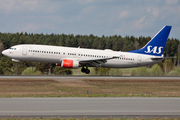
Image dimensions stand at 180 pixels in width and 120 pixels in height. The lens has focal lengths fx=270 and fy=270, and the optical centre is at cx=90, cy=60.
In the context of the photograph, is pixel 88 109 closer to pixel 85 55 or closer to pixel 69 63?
pixel 69 63

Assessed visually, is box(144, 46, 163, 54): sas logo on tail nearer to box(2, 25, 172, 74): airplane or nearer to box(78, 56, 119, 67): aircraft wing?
box(2, 25, 172, 74): airplane

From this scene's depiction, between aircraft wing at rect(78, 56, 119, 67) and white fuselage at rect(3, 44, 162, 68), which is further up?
white fuselage at rect(3, 44, 162, 68)

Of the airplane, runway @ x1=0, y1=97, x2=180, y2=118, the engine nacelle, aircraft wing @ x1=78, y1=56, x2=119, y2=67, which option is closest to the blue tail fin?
the airplane

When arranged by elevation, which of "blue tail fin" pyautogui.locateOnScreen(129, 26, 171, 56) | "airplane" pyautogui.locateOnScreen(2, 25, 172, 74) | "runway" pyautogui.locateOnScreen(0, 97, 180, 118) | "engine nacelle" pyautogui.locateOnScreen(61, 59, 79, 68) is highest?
"blue tail fin" pyautogui.locateOnScreen(129, 26, 171, 56)

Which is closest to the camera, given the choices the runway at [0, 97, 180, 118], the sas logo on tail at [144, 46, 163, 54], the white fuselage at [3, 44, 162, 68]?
the runway at [0, 97, 180, 118]

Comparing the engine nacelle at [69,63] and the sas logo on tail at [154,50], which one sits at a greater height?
the sas logo on tail at [154,50]

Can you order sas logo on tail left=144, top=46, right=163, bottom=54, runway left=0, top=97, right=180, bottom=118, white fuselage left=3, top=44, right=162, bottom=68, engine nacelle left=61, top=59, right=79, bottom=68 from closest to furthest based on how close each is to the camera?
runway left=0, top=97, right=180, bottom=118 → engine nacelle left=61, top=59, right=79, bottom=68 → white fuselage left=3, top=44, right=162, bottom=68 → sas logo on tail left=144, top=46, right=163, bottom=54

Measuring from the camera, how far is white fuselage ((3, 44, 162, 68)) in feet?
139

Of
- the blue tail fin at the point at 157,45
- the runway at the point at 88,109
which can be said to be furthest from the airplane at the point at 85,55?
the runway at the point at 88,109

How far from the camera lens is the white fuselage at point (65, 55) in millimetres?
42219

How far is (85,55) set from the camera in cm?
4412

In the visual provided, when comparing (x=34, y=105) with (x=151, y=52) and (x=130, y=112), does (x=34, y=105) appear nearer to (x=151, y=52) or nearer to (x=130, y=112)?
(x=130, y=112)

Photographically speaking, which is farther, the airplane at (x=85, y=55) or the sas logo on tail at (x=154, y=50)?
the sas logo on tail at (x=154, y=50)

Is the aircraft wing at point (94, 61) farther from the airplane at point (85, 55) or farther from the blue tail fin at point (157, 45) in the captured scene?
the blue tail fin at point (157, 45)
